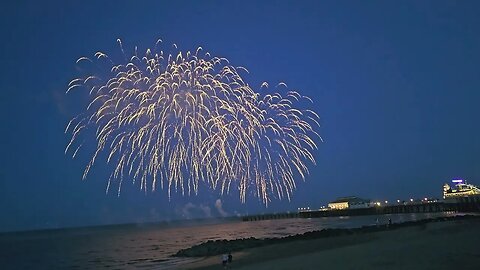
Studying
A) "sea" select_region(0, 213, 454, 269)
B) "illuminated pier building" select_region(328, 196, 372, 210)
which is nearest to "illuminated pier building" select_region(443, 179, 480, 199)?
"sea" select_region(0, 213, 454, 269)

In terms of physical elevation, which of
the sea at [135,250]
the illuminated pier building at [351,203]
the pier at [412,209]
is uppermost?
the illuminated pier building at [351,203]

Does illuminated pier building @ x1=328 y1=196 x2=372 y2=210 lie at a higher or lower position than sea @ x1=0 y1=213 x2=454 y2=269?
higher

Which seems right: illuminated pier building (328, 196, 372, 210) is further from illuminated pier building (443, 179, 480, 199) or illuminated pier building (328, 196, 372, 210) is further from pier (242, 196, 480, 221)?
illuminated pier building (443, 179, 480, 199)

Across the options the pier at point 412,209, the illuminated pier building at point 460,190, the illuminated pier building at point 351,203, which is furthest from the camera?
the illuminated pier building at point 351,203

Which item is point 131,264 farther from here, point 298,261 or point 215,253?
point 298,261

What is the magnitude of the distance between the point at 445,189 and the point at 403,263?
100m

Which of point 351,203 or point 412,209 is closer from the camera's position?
point 412,209

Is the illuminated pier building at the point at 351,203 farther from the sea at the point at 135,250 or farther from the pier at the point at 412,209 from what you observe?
the sea at the point at 135,250

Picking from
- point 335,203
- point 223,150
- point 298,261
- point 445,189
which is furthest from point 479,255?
point 335,203

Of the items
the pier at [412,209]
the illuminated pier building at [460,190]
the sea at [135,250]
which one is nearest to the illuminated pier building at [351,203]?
the pier at [412,209]

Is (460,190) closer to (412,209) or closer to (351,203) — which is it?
(412,209)

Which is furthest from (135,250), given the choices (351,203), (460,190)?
(351,203)

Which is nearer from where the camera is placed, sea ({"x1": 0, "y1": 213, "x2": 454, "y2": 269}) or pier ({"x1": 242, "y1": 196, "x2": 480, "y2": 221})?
sea ({"x1": 0, "y1": 213, "x2": 454, "y2": 269})

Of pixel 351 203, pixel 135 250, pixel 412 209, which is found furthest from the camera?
pixel 351 203
